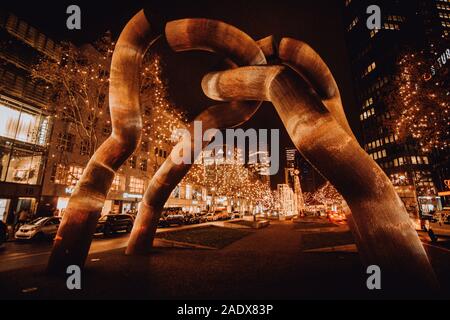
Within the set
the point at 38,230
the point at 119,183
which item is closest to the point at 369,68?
the point at 119,183

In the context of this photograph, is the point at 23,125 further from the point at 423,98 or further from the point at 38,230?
the point at 423,98

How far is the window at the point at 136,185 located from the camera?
1507 inches

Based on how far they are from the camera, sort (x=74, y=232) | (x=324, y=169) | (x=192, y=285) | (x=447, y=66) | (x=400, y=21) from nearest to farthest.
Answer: (x=324, y=169), (x=192, y=285), (x=74, y=232), (x=447, y=66), (x=400, y=21)

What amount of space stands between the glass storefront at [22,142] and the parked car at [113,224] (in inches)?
443

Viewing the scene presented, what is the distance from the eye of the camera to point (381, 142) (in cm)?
7138

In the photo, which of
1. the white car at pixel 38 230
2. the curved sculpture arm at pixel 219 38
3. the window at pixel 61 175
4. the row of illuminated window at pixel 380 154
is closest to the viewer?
the curved sculpture arm at pixel 219 38

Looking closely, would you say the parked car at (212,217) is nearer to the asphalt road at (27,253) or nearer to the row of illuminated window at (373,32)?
the asphalt road at (27,253)

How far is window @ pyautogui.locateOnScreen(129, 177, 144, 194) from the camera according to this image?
38.3 m

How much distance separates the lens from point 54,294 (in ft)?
15.1

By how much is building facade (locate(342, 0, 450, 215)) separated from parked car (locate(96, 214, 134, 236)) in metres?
60.5

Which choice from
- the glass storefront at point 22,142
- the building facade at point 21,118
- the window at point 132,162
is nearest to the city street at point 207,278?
the building facade at point 21,118
